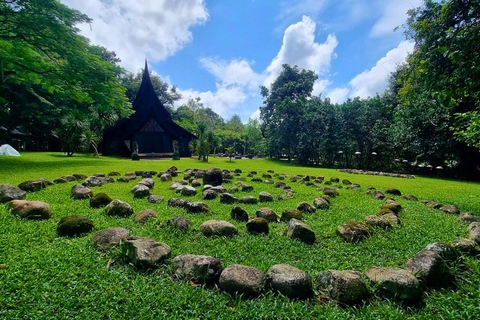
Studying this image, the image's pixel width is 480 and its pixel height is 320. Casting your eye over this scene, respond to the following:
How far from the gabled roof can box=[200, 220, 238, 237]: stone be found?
67.5 feet

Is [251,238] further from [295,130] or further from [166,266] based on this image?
[295,130]

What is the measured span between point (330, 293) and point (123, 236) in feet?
7.57

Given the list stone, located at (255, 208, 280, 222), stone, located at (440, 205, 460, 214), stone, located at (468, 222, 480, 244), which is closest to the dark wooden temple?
stone, located at (255, 208, 280, 222)

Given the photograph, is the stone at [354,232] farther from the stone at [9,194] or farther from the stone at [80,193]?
the stone at [9,194]

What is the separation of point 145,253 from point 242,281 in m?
1.02

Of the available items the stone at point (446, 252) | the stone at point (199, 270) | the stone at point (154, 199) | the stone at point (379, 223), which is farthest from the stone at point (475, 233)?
the stone at point (154, 199)

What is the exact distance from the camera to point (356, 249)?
110 inches

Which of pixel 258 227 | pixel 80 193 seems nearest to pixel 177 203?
pixel 258 227

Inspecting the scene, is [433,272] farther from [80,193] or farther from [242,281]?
[80,193]

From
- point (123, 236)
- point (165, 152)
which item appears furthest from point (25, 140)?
point (123, 236)

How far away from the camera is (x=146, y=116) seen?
22016 mm

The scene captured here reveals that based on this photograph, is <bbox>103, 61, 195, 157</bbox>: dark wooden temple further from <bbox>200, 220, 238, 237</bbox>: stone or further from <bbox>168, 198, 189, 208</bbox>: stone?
<bbox>200, 220, 238, 237</bbox>: stone

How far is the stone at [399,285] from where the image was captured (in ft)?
6.12

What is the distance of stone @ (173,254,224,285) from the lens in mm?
2088
